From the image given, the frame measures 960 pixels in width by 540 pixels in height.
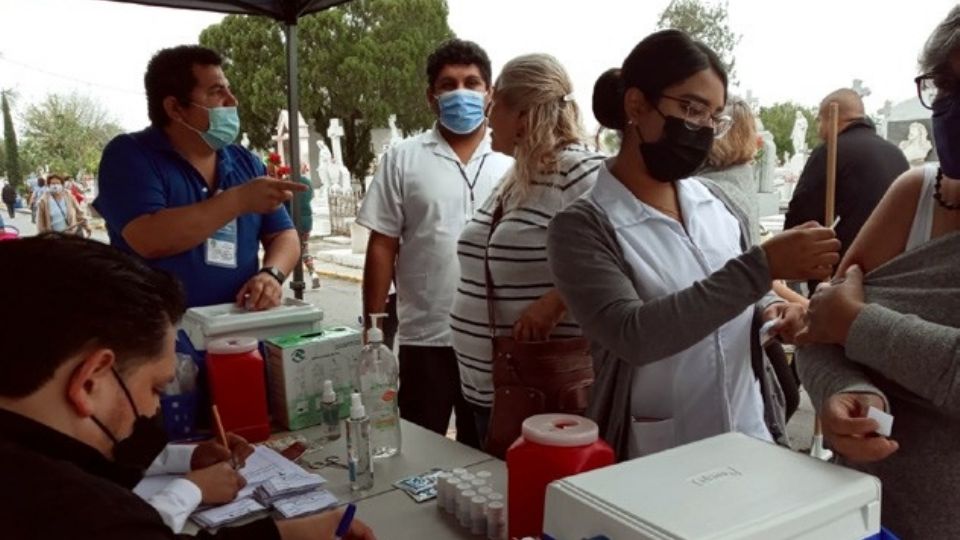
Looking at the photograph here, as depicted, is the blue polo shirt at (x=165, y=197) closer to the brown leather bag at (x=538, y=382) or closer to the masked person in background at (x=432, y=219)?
the masked person in background at (x=432, y=219)

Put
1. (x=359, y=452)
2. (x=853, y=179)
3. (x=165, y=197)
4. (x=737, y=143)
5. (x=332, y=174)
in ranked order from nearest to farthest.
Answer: (x=359, y=452), (x=165, y=197), (x=737, y=143), (x=853, y=179), (x=332, y=174)

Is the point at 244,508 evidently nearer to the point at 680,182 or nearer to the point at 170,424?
the point at 170,424

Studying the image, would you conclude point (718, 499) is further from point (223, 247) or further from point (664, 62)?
point (223, 247)

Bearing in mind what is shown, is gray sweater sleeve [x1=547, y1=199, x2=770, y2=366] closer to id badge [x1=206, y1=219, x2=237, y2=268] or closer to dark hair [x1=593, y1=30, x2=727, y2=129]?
Result: dark hair [x1=593, y1=30, x2=727, y2=129]

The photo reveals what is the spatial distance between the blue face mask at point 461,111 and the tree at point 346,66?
19.0 metres

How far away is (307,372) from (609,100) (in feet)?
3.31

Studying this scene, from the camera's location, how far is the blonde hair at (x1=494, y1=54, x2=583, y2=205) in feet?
6.49

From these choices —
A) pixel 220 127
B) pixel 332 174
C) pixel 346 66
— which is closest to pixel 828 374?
pixel 220 127

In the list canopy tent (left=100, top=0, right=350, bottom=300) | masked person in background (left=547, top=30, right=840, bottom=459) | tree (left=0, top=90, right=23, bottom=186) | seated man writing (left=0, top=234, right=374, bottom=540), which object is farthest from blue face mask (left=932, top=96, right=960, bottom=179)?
tree (left=0, top=90, right=23, bottom=186)

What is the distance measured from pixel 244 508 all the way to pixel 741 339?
1072 millimetres

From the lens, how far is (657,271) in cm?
151

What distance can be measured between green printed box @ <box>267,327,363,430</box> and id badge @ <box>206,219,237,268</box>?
36cm

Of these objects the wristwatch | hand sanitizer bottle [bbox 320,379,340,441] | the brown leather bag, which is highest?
the wristwatch

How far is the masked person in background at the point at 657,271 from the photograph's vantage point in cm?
146
